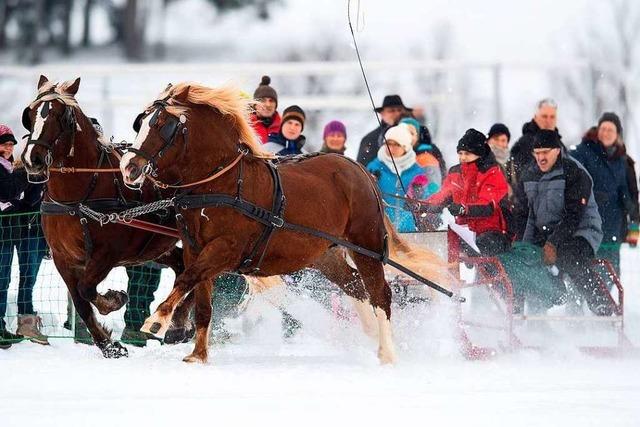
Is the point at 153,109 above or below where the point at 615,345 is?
above

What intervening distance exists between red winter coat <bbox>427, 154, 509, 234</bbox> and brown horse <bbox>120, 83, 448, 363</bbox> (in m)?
1.21

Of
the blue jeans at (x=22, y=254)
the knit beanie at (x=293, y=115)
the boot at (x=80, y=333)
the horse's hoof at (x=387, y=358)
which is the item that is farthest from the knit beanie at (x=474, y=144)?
the blue jeans at (x=22, y=254)

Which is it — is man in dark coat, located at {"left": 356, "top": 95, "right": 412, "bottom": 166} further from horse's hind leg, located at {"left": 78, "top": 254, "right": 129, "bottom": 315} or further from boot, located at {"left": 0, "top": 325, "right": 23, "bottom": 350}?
horse's hind leg, located at {"left": 78, "top": 254, "right": 129, "bottom": 315}

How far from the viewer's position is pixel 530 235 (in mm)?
10539

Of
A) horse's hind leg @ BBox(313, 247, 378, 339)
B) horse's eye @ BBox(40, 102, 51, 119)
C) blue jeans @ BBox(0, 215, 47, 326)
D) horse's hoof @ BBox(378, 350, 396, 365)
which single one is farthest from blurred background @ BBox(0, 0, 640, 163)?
horse's eye @ BBox(40, 102, 51, 119)

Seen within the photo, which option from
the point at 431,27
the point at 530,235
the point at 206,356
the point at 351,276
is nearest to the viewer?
the point at 206,356

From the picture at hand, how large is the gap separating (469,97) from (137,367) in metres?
16.1

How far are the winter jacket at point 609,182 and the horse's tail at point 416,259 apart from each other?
250cm

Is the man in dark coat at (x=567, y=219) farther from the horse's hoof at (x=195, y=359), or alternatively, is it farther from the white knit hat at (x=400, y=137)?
the horse's hoof at (x=195, y=359)

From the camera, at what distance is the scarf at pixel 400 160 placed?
10.9m

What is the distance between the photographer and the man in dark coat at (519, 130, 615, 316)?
10180 mm

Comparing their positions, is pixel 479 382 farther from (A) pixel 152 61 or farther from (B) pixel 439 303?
(A) pixel 152 61

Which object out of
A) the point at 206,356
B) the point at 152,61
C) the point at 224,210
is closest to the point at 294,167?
the point at 224,210

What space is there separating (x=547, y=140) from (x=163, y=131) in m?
3.59
